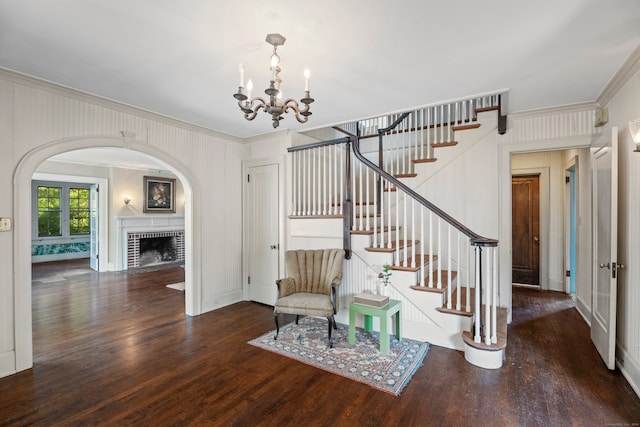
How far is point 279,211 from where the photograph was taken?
4586mm

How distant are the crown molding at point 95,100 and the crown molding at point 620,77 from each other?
449 centimetres

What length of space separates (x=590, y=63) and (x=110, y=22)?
357 centimetres

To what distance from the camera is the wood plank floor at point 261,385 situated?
83.5 inches

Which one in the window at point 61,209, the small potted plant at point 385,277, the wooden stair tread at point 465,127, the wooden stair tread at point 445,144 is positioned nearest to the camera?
the small potted plant at point 385,277

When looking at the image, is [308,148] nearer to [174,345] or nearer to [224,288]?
[224,288]

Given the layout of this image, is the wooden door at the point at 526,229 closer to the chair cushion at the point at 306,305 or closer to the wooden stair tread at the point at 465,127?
the wooden stair tread at the point at 465,127

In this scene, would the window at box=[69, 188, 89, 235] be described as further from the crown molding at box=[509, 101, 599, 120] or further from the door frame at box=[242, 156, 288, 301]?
the crown molding at box=[509, 101, 599, 120]

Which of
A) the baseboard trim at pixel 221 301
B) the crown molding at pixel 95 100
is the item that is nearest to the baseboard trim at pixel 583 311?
the baseboard trim at pixel 221 301

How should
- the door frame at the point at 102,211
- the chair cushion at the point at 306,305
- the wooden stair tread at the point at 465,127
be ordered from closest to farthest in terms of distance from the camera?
the chair cushion at the point at 306,305, the wooden stair tread at the point at 465,127, the door frame at the point at 102,211

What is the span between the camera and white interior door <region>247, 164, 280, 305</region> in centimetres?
465

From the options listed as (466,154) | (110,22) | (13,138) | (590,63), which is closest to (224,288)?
(13,138)

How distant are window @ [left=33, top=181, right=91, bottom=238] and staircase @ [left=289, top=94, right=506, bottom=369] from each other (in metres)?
8.61

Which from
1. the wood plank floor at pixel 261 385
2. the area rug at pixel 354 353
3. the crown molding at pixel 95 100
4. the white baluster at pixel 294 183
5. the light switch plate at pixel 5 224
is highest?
the crown molding at pixel 95 100

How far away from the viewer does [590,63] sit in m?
2.51
